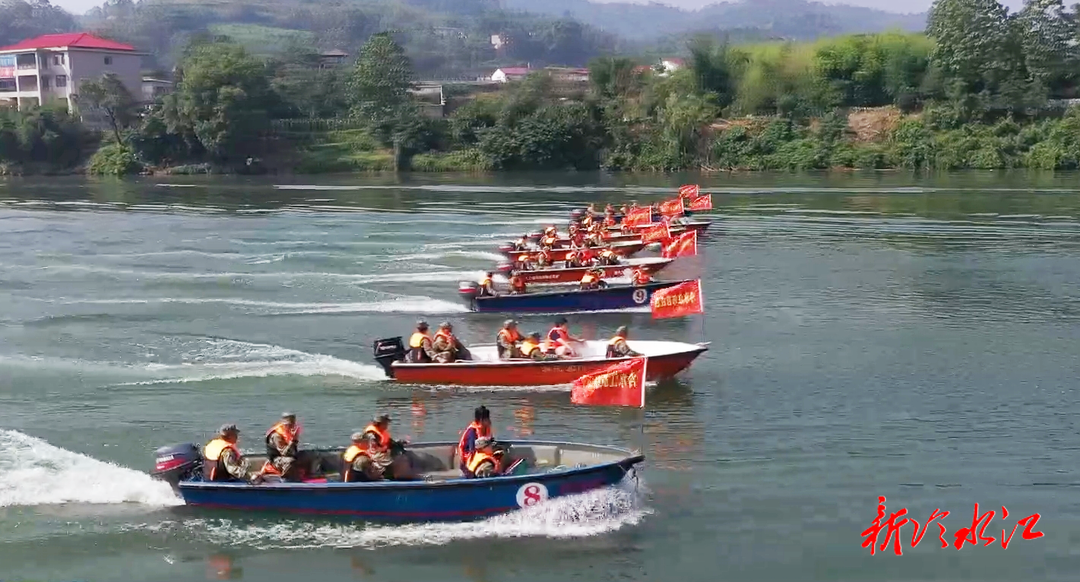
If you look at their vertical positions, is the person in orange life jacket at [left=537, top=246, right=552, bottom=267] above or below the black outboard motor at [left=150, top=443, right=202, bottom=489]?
above

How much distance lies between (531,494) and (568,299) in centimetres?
1746

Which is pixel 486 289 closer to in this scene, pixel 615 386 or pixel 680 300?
pixel 680 300

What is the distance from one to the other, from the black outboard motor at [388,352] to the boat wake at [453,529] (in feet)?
27.5

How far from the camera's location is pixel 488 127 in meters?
109

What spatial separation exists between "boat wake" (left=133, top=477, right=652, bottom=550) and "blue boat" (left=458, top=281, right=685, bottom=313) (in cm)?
1658

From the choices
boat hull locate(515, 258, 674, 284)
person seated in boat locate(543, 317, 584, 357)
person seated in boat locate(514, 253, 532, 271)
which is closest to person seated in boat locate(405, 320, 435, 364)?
person seated in boat locate(543, 317, 584, 357)

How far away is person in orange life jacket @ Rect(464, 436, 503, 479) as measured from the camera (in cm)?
1925

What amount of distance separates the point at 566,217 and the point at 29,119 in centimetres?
7107

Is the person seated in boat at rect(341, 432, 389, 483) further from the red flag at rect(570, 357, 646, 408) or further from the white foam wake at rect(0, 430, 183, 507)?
the red flag at rect(570, 357, 646, 408)

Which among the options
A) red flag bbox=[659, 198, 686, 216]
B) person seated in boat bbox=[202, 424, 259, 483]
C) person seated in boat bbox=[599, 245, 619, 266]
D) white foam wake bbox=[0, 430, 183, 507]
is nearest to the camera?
person seated in boat bbox=[202, 424, 259, 483]

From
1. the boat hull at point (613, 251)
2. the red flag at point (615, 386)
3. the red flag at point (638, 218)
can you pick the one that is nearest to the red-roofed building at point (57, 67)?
the red flag at point (638, 218)

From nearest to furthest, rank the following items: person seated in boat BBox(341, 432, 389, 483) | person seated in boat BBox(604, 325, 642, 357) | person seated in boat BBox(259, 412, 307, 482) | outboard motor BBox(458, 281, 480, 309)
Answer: person seated in boat BBox(341, 432, 389, 483), person seated in boat BBox(259, 412, 307, 482), person seated in boat BBox(604, 325, 642, 357), outboard motor BBox(458, 281, 480, 309)

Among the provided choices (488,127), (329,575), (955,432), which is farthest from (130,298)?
(488,127)

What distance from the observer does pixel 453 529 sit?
19188mm
